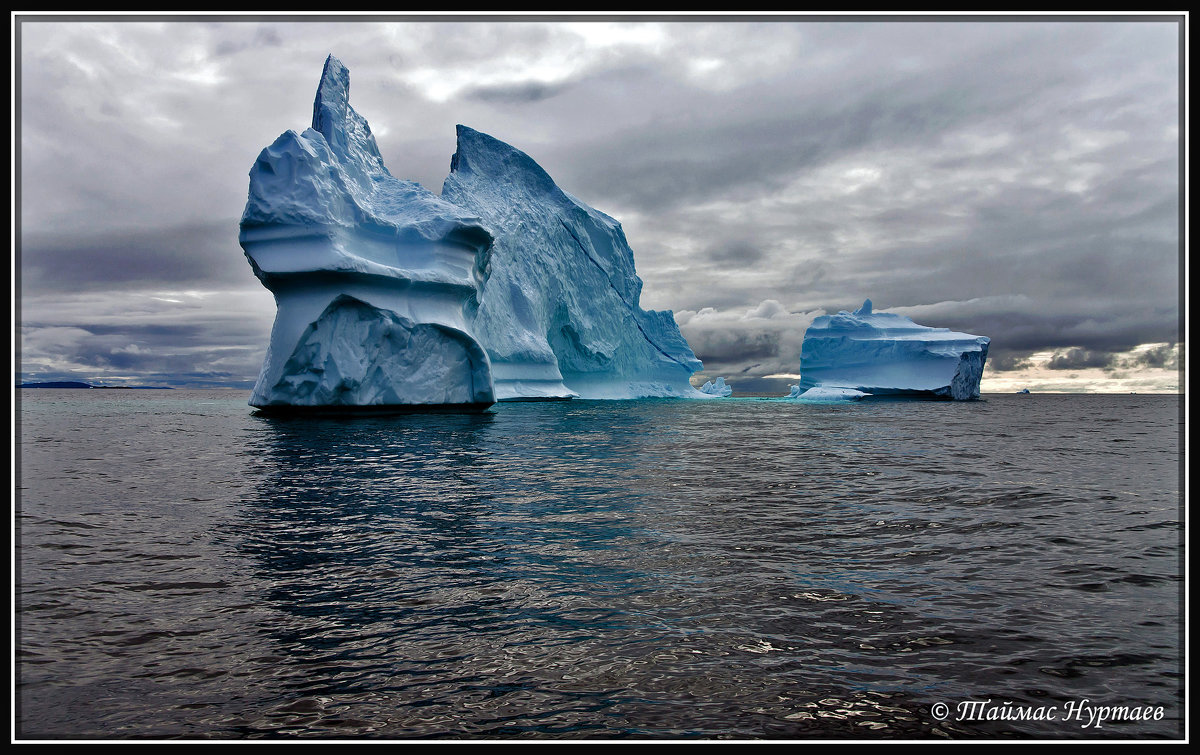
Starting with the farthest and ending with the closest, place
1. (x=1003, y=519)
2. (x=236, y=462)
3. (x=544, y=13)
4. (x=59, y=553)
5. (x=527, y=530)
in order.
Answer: (x=236, y=462), (x=1003, y=519), (x=527, y=530), (x=59, y=553), (x=544, y=13)

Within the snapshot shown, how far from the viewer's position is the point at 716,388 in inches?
2376

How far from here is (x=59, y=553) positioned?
5051 mm

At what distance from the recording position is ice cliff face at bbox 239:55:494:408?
70.1 feet

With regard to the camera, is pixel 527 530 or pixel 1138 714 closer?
pixel 1138 714

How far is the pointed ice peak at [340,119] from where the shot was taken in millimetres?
24672

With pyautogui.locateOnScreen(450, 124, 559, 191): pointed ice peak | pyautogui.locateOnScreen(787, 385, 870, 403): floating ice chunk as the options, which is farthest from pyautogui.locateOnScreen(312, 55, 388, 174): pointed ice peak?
pyautogui.locateOnScreen(787, 385, 870, 403): floating ice chunk

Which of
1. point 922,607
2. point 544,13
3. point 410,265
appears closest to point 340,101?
point 410,265

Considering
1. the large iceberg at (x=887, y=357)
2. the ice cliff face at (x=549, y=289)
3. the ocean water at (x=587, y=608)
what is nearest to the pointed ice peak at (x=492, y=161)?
the ice cliff face at (x=549, y=289)

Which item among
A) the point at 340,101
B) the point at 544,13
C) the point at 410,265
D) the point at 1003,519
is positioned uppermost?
the point at 340,101

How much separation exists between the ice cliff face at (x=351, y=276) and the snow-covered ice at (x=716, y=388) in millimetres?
37195

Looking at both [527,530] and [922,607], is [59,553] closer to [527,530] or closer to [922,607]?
[527,530]

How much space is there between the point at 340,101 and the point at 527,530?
84.4 ft

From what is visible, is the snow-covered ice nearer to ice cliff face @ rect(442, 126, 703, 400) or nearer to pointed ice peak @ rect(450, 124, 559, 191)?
ice cliff face @ rect(442, 126, 703, 400)

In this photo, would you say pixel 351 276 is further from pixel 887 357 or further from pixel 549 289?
pixel 887 357
